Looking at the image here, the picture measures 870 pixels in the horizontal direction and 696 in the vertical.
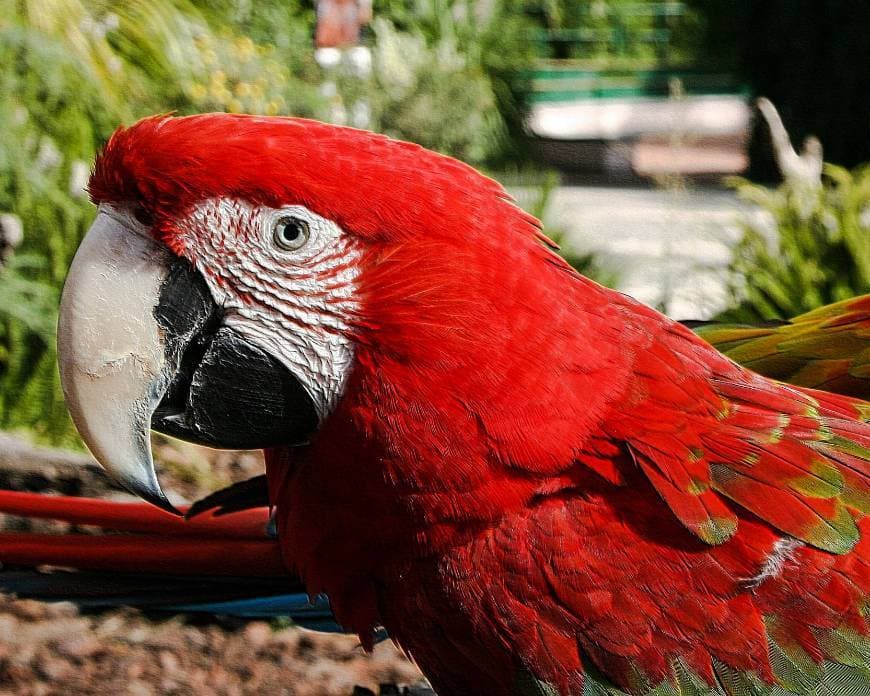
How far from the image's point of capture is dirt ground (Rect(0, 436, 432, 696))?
231 cm

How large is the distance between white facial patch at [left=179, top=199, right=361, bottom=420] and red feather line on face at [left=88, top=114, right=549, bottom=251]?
22mm

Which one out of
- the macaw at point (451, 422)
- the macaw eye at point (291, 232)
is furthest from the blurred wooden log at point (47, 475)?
the macaw eye at point (291, 232)

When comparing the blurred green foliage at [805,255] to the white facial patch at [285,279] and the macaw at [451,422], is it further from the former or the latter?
the white facial patch at [285,279]

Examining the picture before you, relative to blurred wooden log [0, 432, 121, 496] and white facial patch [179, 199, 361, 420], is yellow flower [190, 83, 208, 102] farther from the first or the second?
white facial patch [179, 199, 361, 420]

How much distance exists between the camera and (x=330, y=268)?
1.28 metres

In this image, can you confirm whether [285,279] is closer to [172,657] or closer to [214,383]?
[214,383]

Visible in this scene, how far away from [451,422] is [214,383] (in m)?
0.30

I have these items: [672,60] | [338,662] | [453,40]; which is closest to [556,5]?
[672,60]

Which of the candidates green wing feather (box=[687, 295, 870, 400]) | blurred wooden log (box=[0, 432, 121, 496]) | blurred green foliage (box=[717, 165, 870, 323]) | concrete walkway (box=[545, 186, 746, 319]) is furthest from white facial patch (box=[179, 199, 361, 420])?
concrete walkway (box=[545, 186, 746, 319])

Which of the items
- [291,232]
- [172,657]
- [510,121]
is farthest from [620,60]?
[291,232]

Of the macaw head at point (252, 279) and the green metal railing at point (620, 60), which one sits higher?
the macaw head at point (252, 279)

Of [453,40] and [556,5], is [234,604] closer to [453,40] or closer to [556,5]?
[453,40]

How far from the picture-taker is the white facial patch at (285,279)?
4.11ft

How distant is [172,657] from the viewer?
2.41m
